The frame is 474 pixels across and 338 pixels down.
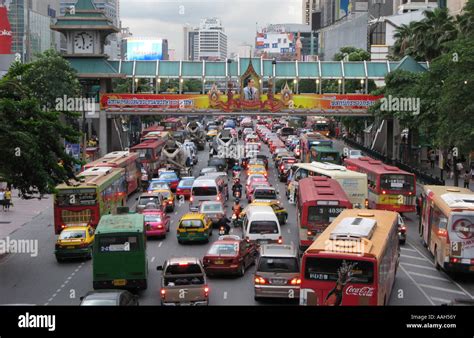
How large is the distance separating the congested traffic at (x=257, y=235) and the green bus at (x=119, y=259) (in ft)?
0.09

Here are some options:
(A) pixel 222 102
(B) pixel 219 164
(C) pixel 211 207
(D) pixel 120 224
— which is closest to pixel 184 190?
(C) pixel 211 207

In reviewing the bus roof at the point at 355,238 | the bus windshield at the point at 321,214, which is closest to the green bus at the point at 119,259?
the bus roof at the point at 355,238

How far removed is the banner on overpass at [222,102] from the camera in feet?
227

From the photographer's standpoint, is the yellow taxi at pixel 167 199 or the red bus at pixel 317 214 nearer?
the red bus at pixel 317 214

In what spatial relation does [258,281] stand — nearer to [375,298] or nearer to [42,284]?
[375,298]

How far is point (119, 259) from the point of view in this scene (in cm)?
2345

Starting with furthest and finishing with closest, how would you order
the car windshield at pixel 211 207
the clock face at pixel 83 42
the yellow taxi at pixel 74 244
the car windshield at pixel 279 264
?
1. the clock face at pixel 83 42
2. the car windshield at pixel 211 207
3. the yellow taxi at pixel 74 244
4. the car windshield at pixel 279 264

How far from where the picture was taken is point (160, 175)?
54938 mm

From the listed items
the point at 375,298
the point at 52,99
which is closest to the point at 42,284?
the point at 375,298

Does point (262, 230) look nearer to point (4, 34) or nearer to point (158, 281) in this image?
point (158, 281)

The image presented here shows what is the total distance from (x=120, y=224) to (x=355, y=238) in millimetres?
8349

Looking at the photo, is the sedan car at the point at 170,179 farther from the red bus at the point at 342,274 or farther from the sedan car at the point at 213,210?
the red bus at the point at 342,274

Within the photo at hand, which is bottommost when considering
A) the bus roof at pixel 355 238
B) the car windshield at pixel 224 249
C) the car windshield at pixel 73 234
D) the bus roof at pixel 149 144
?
the car windshield at pixel 73 234
